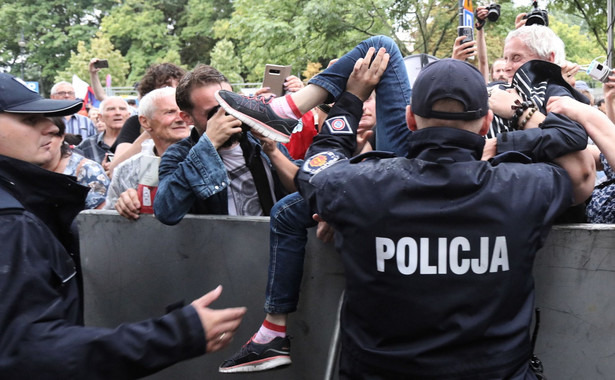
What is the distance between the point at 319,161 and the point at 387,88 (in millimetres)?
811

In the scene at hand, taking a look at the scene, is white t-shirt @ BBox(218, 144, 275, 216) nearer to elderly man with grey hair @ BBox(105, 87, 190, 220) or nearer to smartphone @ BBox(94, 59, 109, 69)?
elderly man with grey hair @ BBox(105, 87, 190, 220)

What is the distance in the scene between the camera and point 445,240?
203 cm

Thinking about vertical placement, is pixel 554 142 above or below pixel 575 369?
above

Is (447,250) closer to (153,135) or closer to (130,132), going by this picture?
(153,135)

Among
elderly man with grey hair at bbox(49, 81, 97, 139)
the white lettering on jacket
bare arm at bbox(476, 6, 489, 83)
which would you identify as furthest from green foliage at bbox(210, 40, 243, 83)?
the white lettering on jacket

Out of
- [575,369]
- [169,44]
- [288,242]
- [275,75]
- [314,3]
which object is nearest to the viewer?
[575,369]

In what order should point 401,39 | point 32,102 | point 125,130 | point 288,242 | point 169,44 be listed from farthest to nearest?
point 169,44, point 401,39, point 125,130, point 288,242, point 32,102

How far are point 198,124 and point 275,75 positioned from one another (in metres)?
0.58

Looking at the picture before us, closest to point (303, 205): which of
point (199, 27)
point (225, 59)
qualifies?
A: point (225, 59)

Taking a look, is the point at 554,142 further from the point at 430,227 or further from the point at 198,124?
the point at 198,124

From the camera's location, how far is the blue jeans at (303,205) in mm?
2902

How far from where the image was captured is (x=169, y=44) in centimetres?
4228

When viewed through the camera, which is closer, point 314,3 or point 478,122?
point 478,122

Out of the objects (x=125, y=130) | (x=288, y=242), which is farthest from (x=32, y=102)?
(x=125, y=130)
